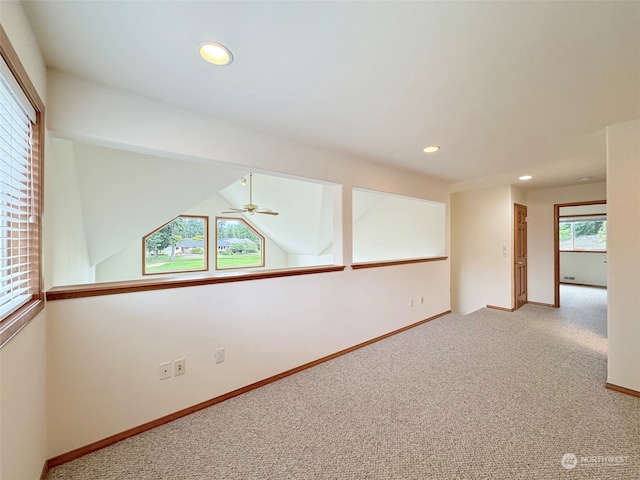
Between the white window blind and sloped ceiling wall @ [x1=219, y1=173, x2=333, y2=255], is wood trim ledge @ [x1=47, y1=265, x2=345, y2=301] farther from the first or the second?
sloped ceiling wall @ [x1=219, y1=173, x2=333, y2=255]

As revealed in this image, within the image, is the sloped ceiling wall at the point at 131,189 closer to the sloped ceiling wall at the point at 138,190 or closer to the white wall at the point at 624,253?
the sloped ceiling wall at the point at 138,190

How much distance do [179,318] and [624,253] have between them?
3533 mm

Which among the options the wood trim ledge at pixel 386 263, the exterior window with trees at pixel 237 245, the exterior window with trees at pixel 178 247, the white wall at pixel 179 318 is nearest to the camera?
the white wall at pixel 179 318

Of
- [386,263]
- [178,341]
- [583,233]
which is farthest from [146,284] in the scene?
[583,233]

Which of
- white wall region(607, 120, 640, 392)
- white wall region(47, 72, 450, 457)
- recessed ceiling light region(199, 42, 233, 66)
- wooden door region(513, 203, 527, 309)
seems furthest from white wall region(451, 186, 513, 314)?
recessed ceiling light region(199, 42, 233, 66)

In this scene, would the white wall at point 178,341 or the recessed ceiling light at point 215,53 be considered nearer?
the recessed ceiling light at point 215,53

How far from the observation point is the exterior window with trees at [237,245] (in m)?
7.63

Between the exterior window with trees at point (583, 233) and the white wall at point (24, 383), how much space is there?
1024 centimetres

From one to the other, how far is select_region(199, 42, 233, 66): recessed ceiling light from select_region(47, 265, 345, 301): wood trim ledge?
56.4 inches

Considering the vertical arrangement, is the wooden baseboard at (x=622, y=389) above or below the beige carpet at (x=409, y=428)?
above

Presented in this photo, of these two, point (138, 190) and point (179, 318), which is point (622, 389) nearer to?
point (179, 318)

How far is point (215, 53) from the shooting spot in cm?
137

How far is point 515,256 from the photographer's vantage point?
4.66 meters

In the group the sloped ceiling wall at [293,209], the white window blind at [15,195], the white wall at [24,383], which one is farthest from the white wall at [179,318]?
the sloped ceiling wall at [293,209]
